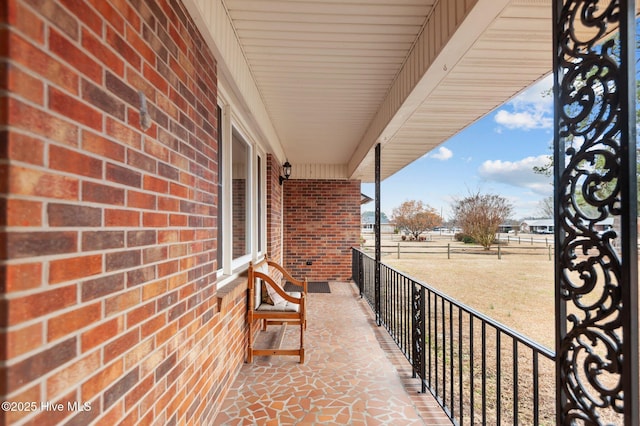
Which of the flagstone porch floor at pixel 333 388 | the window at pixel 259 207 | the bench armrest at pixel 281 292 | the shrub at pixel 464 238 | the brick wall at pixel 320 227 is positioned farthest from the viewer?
the shrub at pixel 464 238

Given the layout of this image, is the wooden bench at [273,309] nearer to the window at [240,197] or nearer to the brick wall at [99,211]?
the window at [240,197]

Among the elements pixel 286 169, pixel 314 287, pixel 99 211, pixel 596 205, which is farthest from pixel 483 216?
pixel 99 211

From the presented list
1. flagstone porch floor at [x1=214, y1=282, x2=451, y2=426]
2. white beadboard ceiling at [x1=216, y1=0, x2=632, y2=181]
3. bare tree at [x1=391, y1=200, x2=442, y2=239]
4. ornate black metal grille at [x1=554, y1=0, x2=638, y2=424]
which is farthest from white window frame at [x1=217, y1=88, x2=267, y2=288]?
bare tree at [x1=391, y1=200, x2=442, y2=239]

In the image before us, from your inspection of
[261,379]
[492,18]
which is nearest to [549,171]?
[492,18]

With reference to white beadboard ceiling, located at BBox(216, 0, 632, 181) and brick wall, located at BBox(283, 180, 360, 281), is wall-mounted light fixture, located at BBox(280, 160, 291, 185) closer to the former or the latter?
brick wall, located at BBox(283, 180, 360, 281)

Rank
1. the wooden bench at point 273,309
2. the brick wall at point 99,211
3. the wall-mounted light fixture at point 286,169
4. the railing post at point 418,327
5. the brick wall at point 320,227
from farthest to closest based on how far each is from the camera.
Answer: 1. the brick wall at point 320,227
2. the wall-mounted light fixture at point 286,169
3. the wooden bench at point 273,309
4. the railing post at point 418,327
5. the brick wall at point 99,211

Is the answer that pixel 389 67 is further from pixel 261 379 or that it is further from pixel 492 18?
pixel 261 379

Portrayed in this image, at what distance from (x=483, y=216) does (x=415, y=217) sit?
821 centimetres

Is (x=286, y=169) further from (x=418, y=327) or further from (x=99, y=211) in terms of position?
(x=99, y=211)

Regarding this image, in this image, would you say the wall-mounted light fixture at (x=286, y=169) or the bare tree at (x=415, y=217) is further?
the bare tree at (x=415, y=217)

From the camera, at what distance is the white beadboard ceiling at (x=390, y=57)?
176cm

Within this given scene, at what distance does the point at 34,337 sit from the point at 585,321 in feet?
4.74

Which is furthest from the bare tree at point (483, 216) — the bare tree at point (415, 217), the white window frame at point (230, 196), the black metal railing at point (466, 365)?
the white window frame at point (230, 196)

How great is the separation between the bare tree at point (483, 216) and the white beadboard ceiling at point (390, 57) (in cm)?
934
